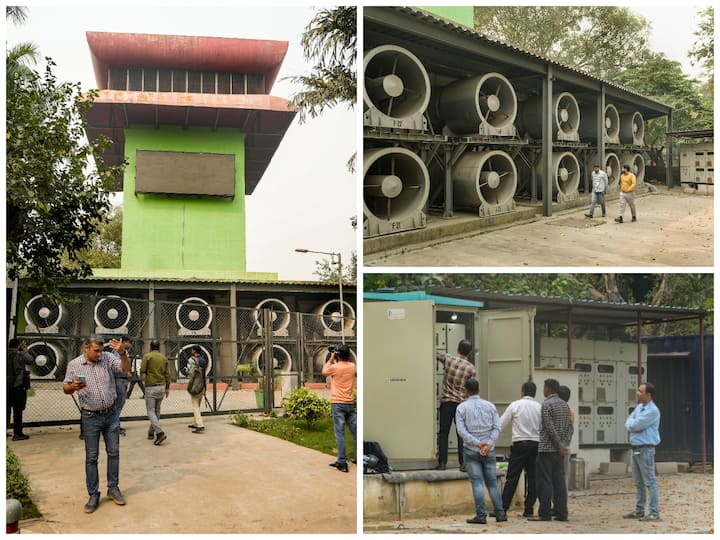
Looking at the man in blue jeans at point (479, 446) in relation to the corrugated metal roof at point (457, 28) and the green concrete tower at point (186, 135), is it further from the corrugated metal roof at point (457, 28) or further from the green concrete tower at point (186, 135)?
the green concrete tower at point (186, 135)

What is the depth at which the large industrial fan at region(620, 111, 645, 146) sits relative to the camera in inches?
520

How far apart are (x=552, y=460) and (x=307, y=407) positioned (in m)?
3.59

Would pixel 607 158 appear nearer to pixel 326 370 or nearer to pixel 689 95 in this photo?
pixel 689 95

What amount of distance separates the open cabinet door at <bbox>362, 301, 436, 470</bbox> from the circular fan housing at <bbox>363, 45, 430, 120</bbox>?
7.52ft

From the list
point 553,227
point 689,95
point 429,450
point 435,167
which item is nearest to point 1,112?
point 429,450

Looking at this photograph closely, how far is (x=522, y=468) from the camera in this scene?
19.9 feet

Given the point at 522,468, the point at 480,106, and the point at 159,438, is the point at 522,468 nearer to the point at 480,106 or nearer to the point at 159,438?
the point at 159,438

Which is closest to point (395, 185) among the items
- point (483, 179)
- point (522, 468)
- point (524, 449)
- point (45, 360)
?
point (483, 179)

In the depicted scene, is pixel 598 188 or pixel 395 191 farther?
pixel 598 188

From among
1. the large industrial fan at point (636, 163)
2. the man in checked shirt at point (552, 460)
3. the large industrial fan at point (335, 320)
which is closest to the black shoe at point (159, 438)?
the man in checked shirt at point (552, 460)

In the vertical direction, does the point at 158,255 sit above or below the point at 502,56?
below

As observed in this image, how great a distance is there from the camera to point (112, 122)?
9.77m

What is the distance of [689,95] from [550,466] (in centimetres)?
1021

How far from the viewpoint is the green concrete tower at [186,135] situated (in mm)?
8906
